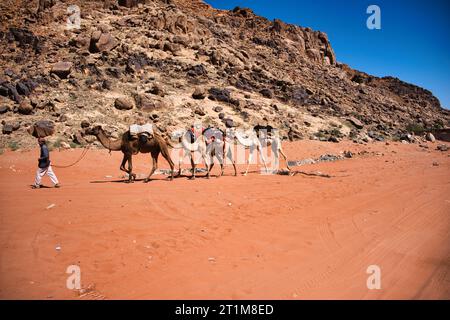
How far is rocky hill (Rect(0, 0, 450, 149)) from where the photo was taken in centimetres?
2025

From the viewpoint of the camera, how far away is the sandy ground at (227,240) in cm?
414

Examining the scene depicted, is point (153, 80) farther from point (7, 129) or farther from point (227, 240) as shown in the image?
point (227, 240)

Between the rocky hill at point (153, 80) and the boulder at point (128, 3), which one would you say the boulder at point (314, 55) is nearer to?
the rocky hill at point (153, 80)

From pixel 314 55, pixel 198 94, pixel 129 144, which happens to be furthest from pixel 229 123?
pixel 314 55

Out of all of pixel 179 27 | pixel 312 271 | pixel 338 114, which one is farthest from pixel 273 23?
Result: pixel 312 271

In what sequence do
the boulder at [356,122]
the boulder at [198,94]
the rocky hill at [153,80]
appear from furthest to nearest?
the boulder at [356,122] → the boulder at [198,94] → the rocky hill at [153,80]

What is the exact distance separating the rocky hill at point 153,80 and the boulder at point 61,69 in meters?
0.07

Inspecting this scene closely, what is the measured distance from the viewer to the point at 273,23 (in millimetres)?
48750

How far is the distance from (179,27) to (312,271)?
33.3 m

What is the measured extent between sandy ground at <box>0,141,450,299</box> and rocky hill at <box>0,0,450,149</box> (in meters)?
11.4

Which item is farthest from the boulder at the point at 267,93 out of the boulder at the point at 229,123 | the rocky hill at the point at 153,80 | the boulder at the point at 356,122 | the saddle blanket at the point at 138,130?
the saddle blanket at the point at 138,130

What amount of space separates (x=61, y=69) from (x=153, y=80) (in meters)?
6.78

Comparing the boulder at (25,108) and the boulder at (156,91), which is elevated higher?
the boulder at (156,91)
